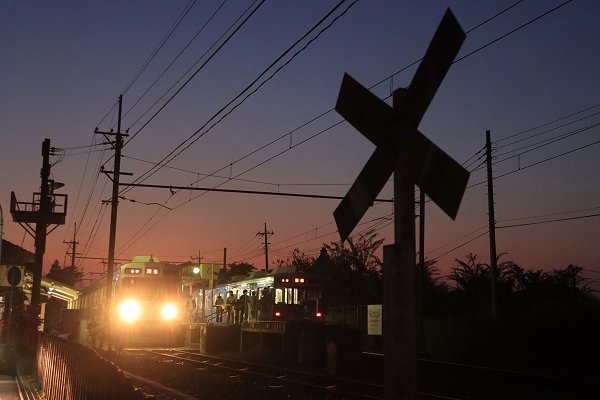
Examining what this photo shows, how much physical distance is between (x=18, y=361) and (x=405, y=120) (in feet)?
65.8

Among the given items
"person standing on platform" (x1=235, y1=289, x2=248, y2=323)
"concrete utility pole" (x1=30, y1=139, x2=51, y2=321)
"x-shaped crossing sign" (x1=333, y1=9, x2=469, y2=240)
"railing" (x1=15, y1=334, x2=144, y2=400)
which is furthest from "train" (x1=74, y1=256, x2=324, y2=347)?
"x-shaped crossing sign" (x1=333, y1=9, x2=469, y2=240)

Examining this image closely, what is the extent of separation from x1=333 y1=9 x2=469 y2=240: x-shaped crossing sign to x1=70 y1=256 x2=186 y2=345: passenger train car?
28.2 m

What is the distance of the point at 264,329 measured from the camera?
96.0 ft

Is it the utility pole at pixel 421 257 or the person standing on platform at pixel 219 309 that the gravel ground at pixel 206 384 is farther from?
the person standing on platform at pixel 219 309

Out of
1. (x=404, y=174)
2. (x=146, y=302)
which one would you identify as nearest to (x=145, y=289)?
(x=146, y=302)

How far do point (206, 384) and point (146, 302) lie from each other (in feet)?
46.3

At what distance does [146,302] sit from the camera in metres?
31.6

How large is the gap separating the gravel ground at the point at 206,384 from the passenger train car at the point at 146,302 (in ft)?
20.5

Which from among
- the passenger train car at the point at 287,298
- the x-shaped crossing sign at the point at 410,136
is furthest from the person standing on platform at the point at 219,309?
the x-shaped crossing sign at the point at 410,136

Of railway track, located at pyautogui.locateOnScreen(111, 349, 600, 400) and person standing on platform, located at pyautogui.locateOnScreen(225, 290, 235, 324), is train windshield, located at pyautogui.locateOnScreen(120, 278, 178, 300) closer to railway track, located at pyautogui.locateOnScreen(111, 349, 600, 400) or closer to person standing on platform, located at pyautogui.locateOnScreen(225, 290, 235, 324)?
person standing on platform, located at pyautogui.locateOnScreen(225, 290, 235, 324)

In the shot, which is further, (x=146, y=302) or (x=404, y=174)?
(x=146, y=302)

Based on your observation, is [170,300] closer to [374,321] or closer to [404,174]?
[374,321]

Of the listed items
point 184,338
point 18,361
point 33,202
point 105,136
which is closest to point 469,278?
point 184,338

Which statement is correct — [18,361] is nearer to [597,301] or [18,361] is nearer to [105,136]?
[105,136]
